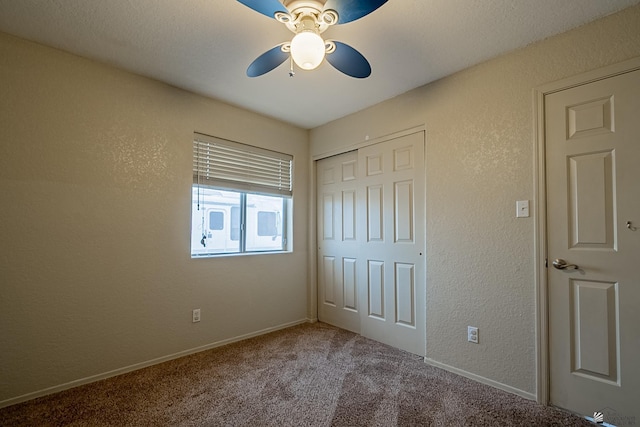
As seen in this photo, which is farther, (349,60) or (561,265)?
(561,265)

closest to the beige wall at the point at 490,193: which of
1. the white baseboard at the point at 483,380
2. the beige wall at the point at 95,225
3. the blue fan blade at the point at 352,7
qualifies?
the white baseboard at the point at 483,380

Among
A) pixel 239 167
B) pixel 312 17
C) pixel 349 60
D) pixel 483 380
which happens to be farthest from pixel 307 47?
pixel 483 380

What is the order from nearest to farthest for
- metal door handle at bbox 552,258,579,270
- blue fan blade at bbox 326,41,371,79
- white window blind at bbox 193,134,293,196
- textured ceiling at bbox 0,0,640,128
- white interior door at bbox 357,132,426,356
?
1. blue fan blade at bbox 326,41,371,79
2. textured ceiling at bbox 0,0,640,128
3. metal door handle at bbox 552,258,579,270
4. white interior door at bbox 357,132,426,356
5. white window blind at bbox 193,134,293,196

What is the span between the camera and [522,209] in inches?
80.6

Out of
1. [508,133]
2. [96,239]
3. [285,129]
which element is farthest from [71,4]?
[508,133]

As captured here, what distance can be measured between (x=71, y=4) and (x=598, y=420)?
12.6 feet

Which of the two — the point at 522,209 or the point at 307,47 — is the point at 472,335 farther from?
the point at 307,47

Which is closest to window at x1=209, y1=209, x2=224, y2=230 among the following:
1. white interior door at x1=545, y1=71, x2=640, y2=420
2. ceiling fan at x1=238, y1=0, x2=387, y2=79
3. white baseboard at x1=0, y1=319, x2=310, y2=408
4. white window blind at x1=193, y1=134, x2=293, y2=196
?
white window blind at x1=193, y1=134, x2=293, y2=196

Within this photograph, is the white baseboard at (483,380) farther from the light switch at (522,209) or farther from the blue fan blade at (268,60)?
the blue fan blade at (268,60)

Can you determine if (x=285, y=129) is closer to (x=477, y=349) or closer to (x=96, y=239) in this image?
(x=96, y=239)

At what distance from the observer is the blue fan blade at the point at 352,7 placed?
1.28 m

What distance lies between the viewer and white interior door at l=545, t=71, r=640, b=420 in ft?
5.49

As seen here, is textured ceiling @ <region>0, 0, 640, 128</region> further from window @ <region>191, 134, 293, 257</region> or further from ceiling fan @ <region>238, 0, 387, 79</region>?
window @ <region>191, 134, 293, 257</region>

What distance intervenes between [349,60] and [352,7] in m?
0.32
